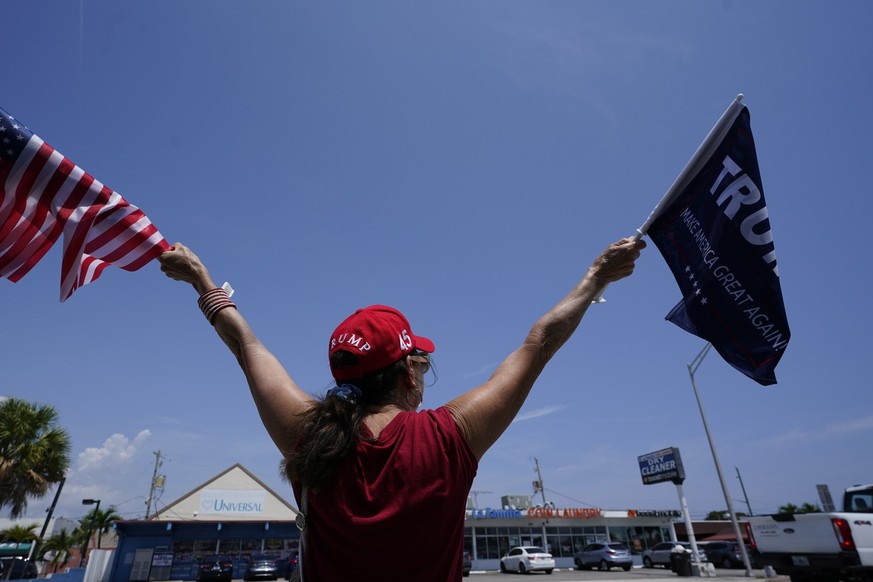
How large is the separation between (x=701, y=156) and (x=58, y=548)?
44.4 m

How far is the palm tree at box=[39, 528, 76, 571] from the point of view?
108 feet

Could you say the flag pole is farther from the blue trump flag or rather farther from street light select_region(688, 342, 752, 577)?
street light select_region(688, 342, 752, 577)

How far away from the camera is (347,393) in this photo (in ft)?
4.55

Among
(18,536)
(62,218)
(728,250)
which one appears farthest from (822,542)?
(18,536)

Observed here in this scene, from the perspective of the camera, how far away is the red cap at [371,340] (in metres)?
1.50

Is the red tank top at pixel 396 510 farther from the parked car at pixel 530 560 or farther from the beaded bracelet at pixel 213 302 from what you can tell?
the parked car at pixel 530 560

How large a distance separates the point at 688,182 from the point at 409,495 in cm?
242

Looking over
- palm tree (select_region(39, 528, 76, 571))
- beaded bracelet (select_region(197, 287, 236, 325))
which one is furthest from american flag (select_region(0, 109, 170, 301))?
palm tree (select_region(39, 528, 76, 571))

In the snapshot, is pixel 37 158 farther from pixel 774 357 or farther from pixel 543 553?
pixel 543 553

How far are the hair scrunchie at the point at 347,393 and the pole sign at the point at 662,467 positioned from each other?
108ft

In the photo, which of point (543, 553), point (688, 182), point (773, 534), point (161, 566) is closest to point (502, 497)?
point (543, 553)

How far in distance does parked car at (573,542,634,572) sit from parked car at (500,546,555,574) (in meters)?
3.65

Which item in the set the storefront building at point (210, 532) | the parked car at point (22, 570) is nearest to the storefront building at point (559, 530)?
the storefront building at point (210, 532)

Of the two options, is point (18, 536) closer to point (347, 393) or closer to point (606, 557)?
point (606, 557)
